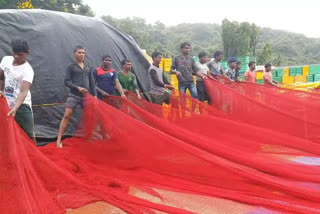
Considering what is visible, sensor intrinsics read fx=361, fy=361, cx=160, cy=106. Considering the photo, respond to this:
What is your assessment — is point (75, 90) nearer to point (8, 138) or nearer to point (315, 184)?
point (8, 138)

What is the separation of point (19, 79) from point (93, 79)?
1.46m

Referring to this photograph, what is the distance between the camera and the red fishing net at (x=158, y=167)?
3090mm

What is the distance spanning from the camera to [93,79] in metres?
5.54

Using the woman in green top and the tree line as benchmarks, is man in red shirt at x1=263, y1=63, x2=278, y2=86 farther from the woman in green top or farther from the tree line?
the tree line

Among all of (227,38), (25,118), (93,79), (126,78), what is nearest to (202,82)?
(126,78)

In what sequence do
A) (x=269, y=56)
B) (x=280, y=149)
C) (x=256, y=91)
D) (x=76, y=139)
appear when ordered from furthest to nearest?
1. (x=269, y=56)
2. (x=256, y=91)
3. (x=76, y=139)
4. (x=280, y=149)

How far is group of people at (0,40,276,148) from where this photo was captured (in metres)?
4.16

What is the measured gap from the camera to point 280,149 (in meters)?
4.84

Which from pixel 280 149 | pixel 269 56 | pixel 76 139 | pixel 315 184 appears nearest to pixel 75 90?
pixel 76 139

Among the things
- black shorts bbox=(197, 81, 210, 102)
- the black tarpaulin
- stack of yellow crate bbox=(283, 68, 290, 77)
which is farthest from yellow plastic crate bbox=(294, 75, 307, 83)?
the black tarpaulin

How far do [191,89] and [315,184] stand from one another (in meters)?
3.96

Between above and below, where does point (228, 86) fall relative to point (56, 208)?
above

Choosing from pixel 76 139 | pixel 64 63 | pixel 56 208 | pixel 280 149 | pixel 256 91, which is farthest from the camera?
pixel 64 63

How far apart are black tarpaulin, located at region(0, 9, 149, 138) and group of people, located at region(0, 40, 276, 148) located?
1.94ft
